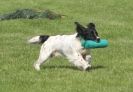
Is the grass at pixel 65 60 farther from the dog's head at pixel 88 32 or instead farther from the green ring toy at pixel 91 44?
the dog's head at pixel 88 32

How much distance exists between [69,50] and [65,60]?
2.36 metres

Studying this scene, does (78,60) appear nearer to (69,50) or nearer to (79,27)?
(69,50)

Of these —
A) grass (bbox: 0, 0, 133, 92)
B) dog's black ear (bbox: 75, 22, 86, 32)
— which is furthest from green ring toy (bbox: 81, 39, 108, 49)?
grass (bbox: 0, 0, 133, 92)

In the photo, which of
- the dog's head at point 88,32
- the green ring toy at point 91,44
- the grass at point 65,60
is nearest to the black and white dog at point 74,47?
the dog's head at point 88,32

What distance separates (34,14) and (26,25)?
210 centimetres

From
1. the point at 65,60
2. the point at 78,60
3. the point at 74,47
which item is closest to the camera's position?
the point at 78,60

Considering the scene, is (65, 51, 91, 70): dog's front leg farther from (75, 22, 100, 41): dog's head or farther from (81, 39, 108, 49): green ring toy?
(75, 22, 100, 41): dog's head

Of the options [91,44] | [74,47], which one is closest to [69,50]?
[74,47]

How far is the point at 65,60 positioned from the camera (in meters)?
17.2

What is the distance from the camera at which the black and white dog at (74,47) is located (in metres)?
14.7

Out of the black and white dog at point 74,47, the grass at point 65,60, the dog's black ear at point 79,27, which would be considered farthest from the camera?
the black and white dog at point 74,47

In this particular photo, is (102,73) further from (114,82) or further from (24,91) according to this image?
(24,91)

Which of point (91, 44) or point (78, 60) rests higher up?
point (91, 44)

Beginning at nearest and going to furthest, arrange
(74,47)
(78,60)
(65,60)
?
(78,60) → (74,47) → (65,60)
